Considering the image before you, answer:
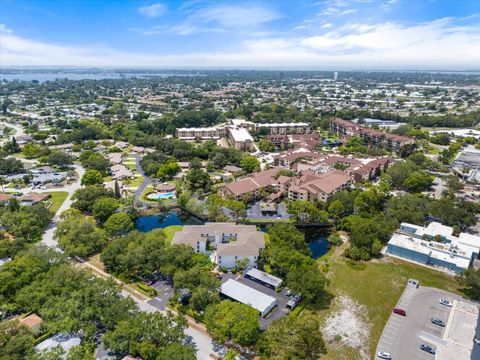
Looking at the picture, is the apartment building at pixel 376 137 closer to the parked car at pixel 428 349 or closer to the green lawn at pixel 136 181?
the green lawn at pixel 136 181

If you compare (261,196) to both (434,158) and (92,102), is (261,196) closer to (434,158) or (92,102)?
(434,158)

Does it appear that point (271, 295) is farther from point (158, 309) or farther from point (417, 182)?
point (417, 182)

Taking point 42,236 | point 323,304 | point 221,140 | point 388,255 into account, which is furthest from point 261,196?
point 221,140

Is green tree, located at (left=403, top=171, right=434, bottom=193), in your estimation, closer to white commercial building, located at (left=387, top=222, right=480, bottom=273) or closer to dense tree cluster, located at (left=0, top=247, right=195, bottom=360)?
white commercial building, located at (left=387, top=222, right=480, bottom=273)

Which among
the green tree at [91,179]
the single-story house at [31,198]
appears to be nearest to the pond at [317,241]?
the green tree at [91,179]

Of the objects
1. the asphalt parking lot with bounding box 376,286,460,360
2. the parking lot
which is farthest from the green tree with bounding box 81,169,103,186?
the asphalt parking lot with bounding box 376,286,460,360

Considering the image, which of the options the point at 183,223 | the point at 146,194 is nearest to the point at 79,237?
the point at 183,223
